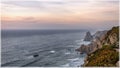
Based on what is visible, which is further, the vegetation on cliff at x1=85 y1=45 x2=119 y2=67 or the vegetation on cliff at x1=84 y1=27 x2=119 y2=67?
the vegetation on cliff at x1=84 y1=27 x2=119 y2=67

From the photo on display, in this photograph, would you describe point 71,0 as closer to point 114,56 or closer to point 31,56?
point 114,56

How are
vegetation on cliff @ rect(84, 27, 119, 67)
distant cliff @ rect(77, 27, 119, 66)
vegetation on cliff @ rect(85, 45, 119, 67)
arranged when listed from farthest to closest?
1. distant cliff @ rect(77, 27, 119, 66)
2. vegetation on cliff @ rect(84, 27, 119, 67)
3. vegetation on cliff @ rect(85, 45, 119, 67)

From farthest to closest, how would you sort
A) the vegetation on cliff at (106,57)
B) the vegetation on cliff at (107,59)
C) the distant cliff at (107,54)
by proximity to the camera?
1. the distant cliff at (107,54)
2. the vegetation on cliff at (106,57)
3. the vegetation on cliff at (107,59)

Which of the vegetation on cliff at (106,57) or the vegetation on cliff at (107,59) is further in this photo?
the vegetation on cliff at (106,57)

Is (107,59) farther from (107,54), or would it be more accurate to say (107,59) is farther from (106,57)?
(107,54)

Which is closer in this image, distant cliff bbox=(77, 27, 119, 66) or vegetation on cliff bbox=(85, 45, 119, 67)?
vegetation on cliff bbox=(85, 45, 119, 67)

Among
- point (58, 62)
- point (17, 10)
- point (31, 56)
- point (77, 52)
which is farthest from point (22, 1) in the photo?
point (77, 52)

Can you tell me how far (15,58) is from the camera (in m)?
32.9

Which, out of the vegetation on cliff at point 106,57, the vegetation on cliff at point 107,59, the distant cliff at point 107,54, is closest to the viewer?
the vegetation on cliff at point 107,59

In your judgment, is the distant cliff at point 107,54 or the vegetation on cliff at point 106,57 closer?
the vegetation on cliff at point 106,57

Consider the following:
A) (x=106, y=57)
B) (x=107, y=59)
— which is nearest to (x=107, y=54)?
(x=106, y=57)

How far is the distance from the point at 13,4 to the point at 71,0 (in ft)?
11.1

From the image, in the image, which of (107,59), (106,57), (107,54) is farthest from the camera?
(107,54)

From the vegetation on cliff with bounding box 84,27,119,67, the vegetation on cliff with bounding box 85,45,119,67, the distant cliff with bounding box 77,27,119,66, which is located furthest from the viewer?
the distant cliff with bounding box 77,27,119,66
